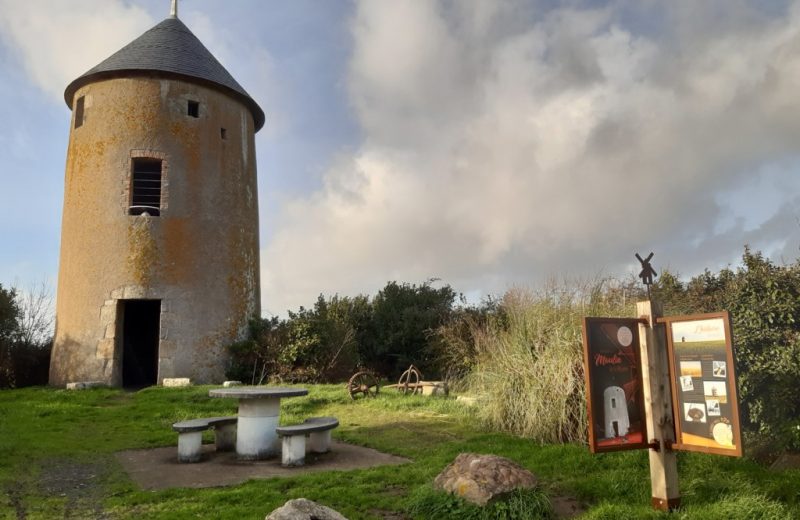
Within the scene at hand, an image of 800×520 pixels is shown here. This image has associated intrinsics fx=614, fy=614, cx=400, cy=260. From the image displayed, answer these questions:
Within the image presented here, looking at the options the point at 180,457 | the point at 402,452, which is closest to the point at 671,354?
the point at 402,452

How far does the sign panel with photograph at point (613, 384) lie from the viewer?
5023mm

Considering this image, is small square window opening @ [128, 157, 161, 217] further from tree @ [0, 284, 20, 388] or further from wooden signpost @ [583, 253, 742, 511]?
wooden signpost @ [583, 253, 742, 511]

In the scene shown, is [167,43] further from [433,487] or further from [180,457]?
[433,487]

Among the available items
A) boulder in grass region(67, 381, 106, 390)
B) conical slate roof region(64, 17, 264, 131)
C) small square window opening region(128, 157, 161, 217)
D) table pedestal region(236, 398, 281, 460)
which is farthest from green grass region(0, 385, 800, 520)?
conical slate roof region(64, 17, 264, 131)

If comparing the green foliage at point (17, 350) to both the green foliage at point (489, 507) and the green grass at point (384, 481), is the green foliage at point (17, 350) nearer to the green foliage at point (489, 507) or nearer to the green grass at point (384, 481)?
the green grass at point (384, 481)

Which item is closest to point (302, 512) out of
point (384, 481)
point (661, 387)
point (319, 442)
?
point (384, 481)

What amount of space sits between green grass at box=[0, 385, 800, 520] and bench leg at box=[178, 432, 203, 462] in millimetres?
737

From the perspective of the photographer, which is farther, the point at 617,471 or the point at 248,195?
the point at 248,195

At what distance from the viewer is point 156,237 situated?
46.2 ft

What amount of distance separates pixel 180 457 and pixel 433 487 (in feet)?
11.5

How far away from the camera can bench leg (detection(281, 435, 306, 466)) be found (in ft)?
22.9

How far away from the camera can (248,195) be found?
16.1 m

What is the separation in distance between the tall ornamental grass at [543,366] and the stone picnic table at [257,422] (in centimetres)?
260

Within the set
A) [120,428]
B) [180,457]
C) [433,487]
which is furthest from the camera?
[120,428]
